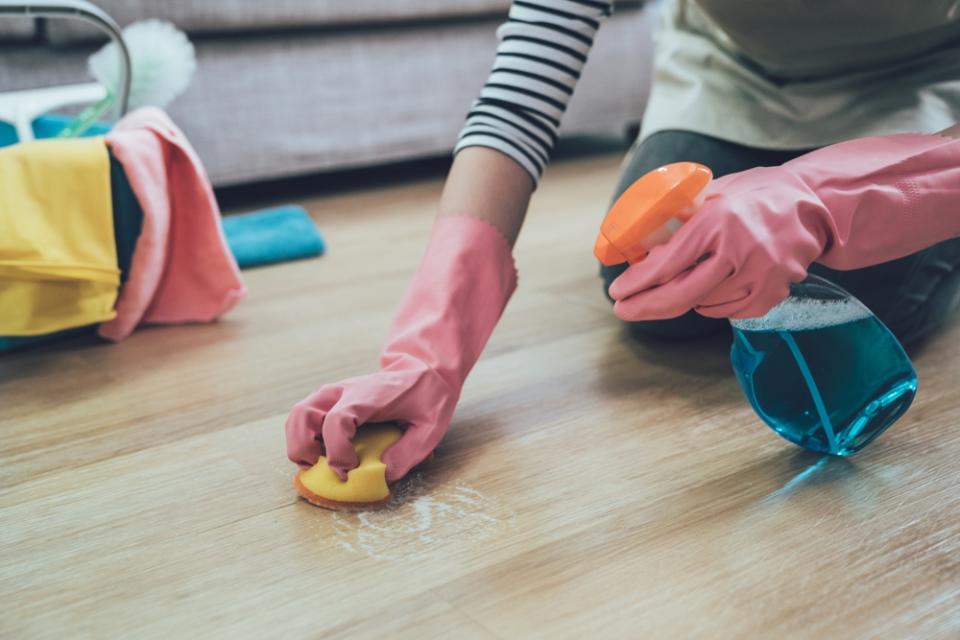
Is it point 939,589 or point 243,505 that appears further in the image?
point 243,505

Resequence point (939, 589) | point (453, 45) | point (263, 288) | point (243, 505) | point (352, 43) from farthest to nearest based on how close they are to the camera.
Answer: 1. point (453, 45)
2. point (352, 43)
3. point (263, 288)
4. point (243, 505)
5. point (939, 589)

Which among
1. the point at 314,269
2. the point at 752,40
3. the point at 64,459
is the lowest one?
the point at 314,269

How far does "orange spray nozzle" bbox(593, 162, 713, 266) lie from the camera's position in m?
0.54

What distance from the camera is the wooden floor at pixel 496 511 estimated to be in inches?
20.2

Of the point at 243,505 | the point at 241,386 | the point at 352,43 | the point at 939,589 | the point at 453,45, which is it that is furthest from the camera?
the point at 453,45

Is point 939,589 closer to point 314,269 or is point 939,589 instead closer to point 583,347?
point 583,347

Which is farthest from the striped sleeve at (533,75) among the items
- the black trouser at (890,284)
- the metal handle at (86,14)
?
the metal handle at (86,14)

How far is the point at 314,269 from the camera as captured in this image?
125 centimetres

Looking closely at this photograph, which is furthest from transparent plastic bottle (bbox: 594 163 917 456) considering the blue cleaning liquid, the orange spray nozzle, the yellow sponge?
the yellow sponge

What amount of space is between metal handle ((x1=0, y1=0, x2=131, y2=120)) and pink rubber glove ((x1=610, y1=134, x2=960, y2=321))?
702mm

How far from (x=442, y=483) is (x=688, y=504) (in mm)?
166

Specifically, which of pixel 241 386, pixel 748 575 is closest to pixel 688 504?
pixel 748 575

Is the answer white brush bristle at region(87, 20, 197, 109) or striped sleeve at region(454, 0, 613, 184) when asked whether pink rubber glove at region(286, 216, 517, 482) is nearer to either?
striped sleeve at region(454, 0, 613, 184)

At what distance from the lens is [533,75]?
0.80 meters
